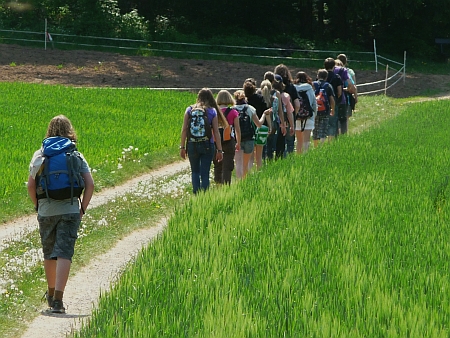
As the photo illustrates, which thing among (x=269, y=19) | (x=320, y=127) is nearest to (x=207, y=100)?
(x=320, y=127)

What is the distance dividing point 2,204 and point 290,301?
6878mm

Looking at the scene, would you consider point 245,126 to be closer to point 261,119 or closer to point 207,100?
point 261,119

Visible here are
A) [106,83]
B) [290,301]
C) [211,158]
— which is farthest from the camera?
[106,83]

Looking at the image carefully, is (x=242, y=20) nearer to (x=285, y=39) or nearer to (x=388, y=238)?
(x=285, y=39)

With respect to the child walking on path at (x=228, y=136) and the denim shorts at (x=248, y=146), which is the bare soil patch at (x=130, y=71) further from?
the child walking on path at (x=228, y=136)

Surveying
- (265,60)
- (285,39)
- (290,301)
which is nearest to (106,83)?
(265,60)

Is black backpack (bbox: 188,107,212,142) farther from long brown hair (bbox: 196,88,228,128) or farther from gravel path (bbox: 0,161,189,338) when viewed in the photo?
gravel path (bbox: 0,161,189,338)

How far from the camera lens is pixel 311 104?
49.2ft

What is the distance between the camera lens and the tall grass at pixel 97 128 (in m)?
14.0

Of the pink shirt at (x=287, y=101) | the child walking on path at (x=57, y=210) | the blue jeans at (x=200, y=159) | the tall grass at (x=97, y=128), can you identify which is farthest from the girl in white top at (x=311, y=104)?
the child walking on path at (x=57, y=210)

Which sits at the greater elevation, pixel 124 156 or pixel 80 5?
pixel 80 5

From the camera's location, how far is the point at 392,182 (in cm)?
1071

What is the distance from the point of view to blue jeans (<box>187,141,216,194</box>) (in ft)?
37.3

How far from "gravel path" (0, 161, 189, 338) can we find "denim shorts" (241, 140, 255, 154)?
1.84 m
